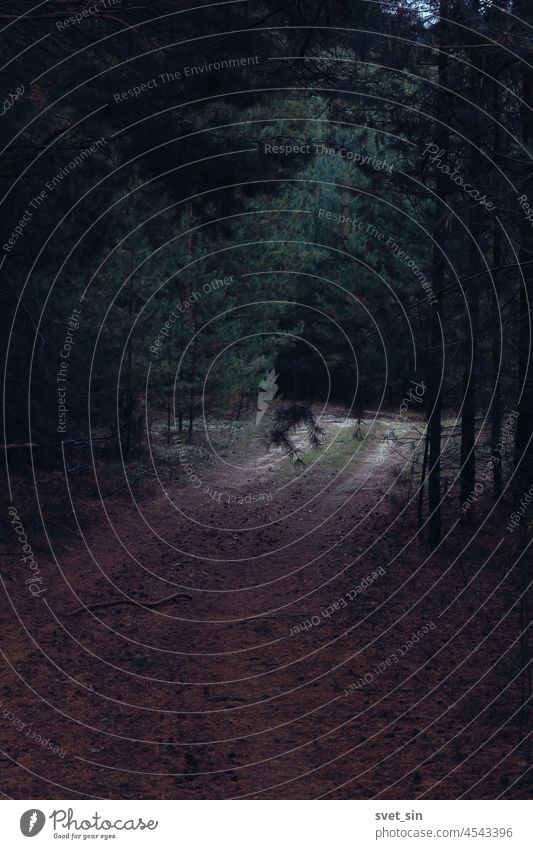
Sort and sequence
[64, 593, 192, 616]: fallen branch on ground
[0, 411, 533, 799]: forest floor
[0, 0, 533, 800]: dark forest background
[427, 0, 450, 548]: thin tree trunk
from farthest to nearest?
[427, 0, 450, 548]: thin tree trunk, [64, 593, 192, 616]: fallen branch on ground, [0, 0, 533, 800]: dark forest background, [0, 411, 533, 799]: forest floor

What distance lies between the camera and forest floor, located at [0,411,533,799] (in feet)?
24.1

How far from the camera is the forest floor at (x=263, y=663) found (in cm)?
735

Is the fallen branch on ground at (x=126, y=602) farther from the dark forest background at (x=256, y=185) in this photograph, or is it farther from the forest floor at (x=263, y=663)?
the dark forest background at (x=256, y=185)

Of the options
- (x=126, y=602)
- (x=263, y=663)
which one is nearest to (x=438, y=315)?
(x=263, y=663)

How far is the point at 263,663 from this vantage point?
1017cm

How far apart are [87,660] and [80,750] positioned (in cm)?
230

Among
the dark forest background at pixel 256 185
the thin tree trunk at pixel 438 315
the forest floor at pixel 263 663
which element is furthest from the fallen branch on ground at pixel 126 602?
the thin tree trunk at pixel 438 315

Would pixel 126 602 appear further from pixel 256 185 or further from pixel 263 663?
pixel 256 185

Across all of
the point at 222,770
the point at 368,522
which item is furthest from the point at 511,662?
the point at 368,522

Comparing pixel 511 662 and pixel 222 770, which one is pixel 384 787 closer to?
pixel 222 770

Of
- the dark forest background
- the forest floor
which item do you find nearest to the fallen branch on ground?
the forest floor

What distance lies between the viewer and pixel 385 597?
12359mm

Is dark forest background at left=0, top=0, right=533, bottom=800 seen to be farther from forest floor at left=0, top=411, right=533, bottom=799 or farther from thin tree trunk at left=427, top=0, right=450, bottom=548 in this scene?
forest floor at left=0, top=411, right=533, bottom=799

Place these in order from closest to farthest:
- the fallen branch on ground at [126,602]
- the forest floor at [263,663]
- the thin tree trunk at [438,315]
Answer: the forest floor at [263,663] → the fallen branch on ground at [126,602] → the thin tree trunk at [438,315]
